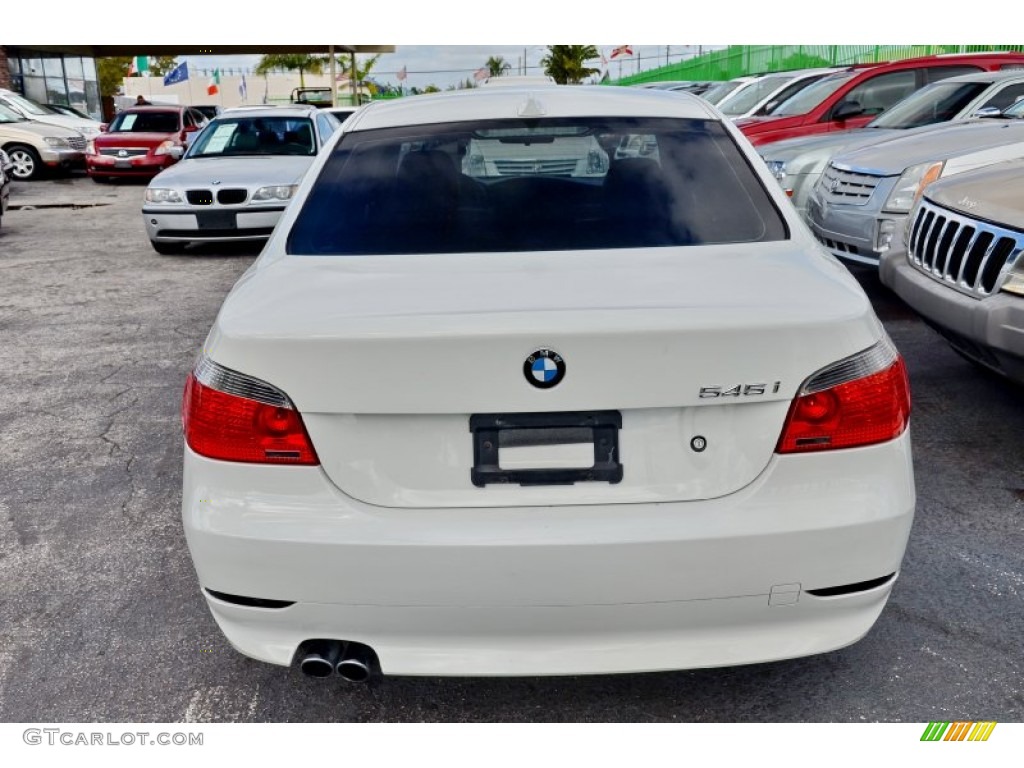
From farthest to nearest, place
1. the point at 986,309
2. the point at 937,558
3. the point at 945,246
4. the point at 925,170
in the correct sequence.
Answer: the point at 925,170, the point at 945,246, the point at 986,309, the point at 937,558

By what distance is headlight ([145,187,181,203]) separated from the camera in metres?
10.1

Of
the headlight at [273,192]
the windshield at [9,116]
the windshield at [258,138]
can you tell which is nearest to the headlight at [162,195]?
the headlight at [273,192]

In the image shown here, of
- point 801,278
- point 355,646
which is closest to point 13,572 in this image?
point 355,646

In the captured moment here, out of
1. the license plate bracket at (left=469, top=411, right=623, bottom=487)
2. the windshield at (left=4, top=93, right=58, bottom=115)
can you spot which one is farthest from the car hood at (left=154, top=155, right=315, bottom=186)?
the windshield at (left=4, top=93, right=58, bottom=115)

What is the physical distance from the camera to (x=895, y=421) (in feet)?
7.47

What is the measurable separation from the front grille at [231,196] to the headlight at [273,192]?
15 centimetres

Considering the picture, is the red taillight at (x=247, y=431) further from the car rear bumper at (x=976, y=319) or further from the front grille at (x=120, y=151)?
the front grille at (x=120, y=151)

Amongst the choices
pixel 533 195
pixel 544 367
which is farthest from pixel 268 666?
pixel 533 195

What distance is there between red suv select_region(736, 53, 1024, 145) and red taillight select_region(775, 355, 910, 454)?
9588 millimetres

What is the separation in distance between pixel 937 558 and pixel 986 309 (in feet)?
3.81

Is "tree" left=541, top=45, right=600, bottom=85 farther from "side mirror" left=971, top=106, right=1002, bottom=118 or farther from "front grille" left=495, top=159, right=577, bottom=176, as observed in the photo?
"front grille" left=495, top=159, right=577, bottom=176

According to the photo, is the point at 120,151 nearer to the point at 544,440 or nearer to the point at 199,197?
the point at 199,197

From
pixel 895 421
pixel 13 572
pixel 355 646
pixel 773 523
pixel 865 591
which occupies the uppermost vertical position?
pixel 895 421

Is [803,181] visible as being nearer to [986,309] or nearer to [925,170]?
[925,170]
